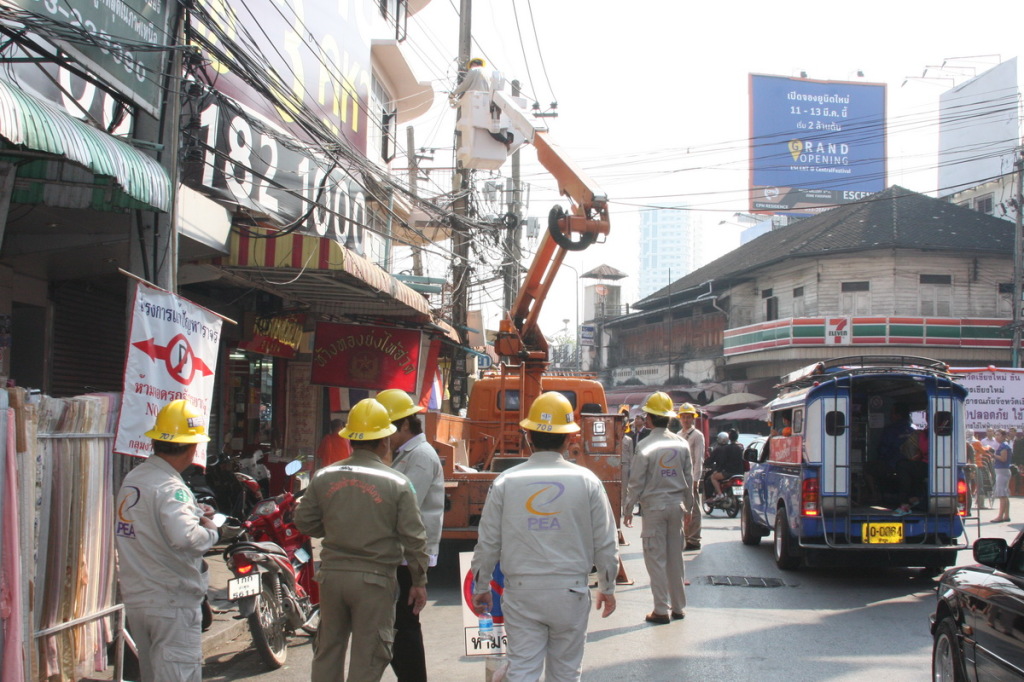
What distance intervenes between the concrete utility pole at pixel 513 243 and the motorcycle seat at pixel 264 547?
13.0m

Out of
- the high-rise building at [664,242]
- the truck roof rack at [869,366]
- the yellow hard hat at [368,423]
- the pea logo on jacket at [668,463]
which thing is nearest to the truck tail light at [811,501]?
the truck roof rack at [869,366]

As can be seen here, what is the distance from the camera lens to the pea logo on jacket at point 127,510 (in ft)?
15.9

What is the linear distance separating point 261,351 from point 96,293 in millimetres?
2951

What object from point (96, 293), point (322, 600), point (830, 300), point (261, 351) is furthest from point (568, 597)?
point (830, 300)

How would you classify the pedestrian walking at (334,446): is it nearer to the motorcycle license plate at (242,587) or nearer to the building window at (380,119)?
the building window at (380,119)

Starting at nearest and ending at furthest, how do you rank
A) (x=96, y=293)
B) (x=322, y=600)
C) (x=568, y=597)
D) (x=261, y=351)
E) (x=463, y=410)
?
1. (x=568, y=597)
2. (x=322, y=600)
3. (x=96, y=293)
4. (x=261, y=351)
5. (x=463, y=410)

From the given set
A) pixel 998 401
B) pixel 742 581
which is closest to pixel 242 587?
pixel 742 581

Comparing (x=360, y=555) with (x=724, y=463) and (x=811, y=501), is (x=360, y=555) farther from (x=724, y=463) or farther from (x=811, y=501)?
(x=724, y=463)

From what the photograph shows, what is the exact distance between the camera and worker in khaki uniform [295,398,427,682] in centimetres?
499

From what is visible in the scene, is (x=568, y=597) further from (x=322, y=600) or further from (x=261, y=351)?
(x=261, y=351)

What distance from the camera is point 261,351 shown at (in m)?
13.6

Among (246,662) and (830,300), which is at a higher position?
(830,300)

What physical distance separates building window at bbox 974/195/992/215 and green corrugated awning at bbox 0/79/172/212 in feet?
142

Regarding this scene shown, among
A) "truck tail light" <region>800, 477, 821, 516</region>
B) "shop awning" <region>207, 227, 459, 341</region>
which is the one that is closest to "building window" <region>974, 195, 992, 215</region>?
"truck tail light" <region>800, 477, 821, 516</region>
